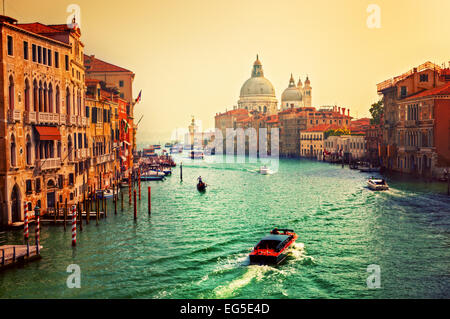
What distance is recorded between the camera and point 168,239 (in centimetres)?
2170

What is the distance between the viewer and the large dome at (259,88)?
156375 millimetres

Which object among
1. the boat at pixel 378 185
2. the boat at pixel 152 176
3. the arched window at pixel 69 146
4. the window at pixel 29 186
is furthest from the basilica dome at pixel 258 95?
the window at pixel 29 186

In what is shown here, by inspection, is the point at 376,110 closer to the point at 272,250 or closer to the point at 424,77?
the point at 424,77

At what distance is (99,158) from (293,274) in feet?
67.8

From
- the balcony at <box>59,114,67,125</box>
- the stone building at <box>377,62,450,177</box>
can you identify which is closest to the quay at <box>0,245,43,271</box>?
the balcony at <box>59,114,67,125</box>

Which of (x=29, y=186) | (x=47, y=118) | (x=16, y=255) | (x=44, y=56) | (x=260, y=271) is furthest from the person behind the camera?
(x=47, y=118)

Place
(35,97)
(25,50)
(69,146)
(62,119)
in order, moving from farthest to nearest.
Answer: (69,146), (62,119), (35,97), (25,50)

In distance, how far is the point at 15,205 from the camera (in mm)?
21844

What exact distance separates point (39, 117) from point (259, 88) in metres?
136

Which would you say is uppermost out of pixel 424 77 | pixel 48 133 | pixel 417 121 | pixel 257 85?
pixel 257 85

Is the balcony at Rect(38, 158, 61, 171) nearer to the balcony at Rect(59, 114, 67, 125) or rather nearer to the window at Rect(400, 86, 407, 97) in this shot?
the balcony at Rect(59, 114, 67, 125)

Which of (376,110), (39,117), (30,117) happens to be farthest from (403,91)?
(30,117)
